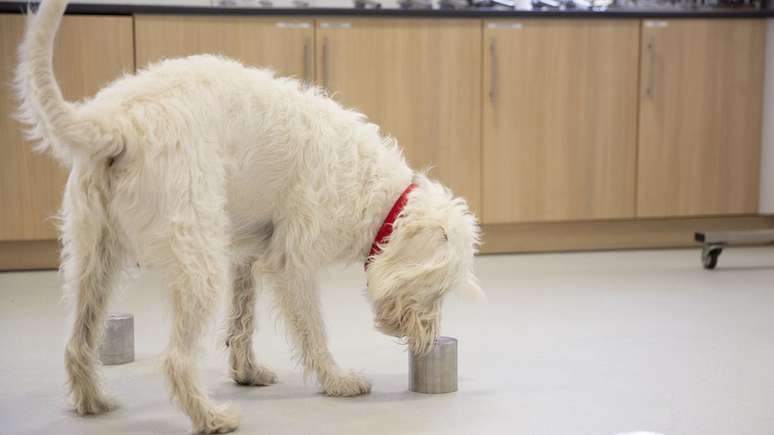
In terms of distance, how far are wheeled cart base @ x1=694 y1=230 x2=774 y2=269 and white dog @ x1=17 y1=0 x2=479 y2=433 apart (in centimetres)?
243

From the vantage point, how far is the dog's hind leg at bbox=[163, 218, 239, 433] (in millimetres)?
2168

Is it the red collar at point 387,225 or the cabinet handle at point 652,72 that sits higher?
the cabinet handle at point 652,72

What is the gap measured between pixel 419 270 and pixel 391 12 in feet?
8.80

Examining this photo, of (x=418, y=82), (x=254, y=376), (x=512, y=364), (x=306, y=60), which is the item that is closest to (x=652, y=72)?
(x=418, y=82)

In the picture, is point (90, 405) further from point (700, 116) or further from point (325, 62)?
point (700, 116)

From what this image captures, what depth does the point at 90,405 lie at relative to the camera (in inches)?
95.1

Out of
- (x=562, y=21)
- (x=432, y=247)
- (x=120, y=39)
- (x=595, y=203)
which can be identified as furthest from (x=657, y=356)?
(x=120, y=39)

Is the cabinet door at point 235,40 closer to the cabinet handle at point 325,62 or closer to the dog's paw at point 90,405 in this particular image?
the cabinet handle at point 325,62

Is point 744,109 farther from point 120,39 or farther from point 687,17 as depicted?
point 120,39

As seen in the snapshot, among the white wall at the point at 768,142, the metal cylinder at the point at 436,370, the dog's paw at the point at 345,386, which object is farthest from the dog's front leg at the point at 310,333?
the white wall at the point at 768,142

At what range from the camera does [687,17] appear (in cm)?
513

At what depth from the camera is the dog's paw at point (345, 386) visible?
262 cm

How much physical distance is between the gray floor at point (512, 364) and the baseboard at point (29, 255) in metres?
0.14

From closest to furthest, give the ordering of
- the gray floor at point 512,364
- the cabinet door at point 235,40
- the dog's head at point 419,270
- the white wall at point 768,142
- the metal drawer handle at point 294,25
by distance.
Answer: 1. the gray floor at point 512,364
2. the dog's head at point 419,270
3. the cabinet door at point 235,40
4. the metal drawer handle at point 294,25
5. the white wall at point 768,142
